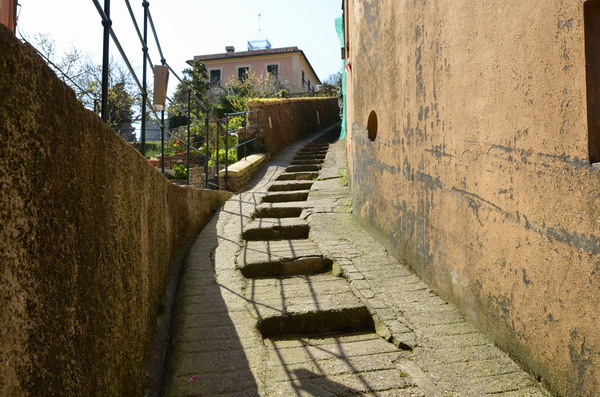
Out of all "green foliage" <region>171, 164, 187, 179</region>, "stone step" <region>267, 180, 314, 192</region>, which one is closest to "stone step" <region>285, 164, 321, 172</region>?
"stone step" <region>267, 180, 314, 192</region>

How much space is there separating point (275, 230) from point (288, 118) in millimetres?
8315

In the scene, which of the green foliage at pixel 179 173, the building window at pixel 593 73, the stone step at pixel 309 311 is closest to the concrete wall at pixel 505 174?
the building window at pixel 593 73

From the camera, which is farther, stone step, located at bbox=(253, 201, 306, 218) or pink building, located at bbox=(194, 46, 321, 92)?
pink building, located at bbox=(194, 46, 321, 92)

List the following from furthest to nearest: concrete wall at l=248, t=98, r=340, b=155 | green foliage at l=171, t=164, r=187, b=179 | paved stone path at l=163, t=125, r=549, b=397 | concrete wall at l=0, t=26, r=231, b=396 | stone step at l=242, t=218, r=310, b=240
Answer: green foliage at l=171, t=164, r=187, b=179
concrete wall at l=248, t=98, r=340, b=155
stone step at l=242, t=218, r=310, b=240
paved stone path at l=163, t=125, r=549, b=397
concrete wall at l=0, t=26, r=231, b=396

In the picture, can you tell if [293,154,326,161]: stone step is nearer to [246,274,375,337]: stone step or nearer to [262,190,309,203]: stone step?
[262,190,309,203]: stone step

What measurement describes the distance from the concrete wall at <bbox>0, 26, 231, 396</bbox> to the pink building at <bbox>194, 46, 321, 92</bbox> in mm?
28002

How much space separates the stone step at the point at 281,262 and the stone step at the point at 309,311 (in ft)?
1.57

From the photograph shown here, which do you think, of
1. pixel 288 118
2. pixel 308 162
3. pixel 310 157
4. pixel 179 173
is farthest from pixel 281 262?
pixel 288 118

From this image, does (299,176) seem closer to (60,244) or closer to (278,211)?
(278,211)

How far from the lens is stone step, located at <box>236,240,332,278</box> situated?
418cm

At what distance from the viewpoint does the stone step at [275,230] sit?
16.8 feet

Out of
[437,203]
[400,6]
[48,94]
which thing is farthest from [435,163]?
[48,94]

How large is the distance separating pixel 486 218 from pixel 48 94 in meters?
2.31

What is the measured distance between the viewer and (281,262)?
422 centimetres
